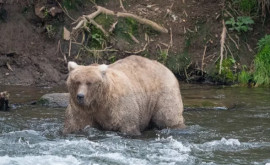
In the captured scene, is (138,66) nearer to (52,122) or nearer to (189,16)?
(52,122)

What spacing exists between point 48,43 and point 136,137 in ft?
19.7

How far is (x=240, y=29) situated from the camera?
Answer: 50.2 feet

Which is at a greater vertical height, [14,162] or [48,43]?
[48,43]

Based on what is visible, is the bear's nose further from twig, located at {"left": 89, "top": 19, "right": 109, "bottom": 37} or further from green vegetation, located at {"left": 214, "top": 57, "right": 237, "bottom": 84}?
twig, located at {"left": 89, "top": 19, "right": 109, "bottom": 37}

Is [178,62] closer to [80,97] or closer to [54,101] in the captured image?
[54,101]

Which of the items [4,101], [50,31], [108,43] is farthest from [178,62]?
[4,101]

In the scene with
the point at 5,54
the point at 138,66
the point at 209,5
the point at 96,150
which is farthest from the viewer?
the point at 209,5

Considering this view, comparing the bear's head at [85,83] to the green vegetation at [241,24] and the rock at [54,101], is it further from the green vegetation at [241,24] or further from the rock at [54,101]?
the green vegetation at [241,24]

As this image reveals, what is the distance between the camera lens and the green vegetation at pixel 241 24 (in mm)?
15273

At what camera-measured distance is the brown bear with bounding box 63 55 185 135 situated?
9305 millimetres

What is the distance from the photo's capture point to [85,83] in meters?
9.21

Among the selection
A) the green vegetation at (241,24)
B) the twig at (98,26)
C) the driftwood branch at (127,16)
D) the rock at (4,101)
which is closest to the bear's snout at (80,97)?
the rock at (4,101)

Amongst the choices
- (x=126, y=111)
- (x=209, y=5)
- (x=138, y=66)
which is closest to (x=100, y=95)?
(x=126, y=111)

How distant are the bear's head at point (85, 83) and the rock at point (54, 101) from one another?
2.91 metres
